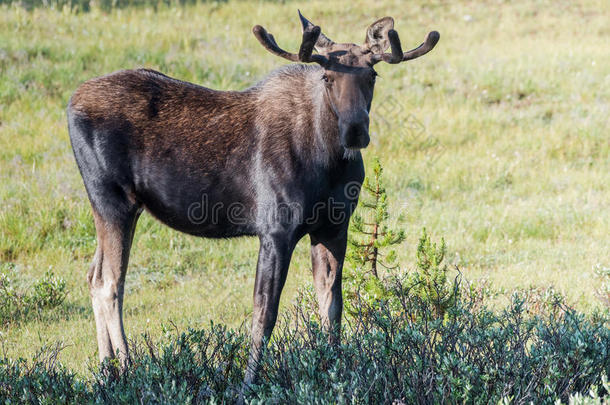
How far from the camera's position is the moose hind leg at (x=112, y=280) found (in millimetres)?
5719

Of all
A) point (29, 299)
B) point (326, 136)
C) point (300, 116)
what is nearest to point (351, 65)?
point (326, 136)

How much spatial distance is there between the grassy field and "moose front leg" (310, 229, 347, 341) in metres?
1.71

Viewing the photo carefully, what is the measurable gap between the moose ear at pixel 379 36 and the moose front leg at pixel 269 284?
1417 millimetres

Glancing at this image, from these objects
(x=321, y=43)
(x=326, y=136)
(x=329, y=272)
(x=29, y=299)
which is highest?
(x=321, y=43)

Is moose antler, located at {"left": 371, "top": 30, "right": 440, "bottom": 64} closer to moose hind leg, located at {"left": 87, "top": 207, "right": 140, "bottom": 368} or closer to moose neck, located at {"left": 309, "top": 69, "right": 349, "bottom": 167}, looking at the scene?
moose neck, located at {"left": 309, "top": 69, "right": 349, "bottom": 167}

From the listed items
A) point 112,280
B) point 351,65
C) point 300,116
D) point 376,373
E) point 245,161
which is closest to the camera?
point 376,373

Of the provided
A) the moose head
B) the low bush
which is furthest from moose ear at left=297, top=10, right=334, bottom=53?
the low bush

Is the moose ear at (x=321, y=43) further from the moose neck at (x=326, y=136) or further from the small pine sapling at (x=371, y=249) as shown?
the small pine sapling at (x=371, y=249)

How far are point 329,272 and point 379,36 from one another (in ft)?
5.59

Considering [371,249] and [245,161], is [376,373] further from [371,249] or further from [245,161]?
[371,249]

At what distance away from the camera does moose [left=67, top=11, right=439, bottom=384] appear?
5148 millimetres

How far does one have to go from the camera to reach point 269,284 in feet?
17.0

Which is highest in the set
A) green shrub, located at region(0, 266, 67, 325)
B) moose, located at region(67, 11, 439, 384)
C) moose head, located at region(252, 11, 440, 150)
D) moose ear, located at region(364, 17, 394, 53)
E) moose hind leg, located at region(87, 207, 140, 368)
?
moose ear, located at region(364, 17, 394, 53)

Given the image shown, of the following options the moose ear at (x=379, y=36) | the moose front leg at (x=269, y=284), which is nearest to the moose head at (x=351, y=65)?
the moose ear at (x=379, y=36)
